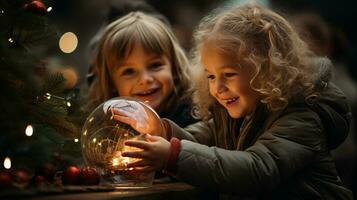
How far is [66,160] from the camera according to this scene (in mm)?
3035

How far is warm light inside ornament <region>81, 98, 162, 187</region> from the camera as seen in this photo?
103 inches

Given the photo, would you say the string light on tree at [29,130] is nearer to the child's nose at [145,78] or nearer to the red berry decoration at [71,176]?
the red berry decoration at [71,176]

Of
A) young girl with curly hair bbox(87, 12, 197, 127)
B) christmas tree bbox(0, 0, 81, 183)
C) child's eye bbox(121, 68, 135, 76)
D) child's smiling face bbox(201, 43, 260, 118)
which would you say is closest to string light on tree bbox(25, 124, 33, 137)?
christmas tree bbox(0, 0, 81, 183)

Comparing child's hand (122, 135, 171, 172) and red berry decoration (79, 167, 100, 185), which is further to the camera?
red berry decoration (79, 167, 100, 185)

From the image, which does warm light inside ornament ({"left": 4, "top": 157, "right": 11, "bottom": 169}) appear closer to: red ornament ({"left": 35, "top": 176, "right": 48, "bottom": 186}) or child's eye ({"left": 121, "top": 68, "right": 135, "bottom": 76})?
red ornament ({"left": 35, "top": 176, "right": 48, "bottom": 186})

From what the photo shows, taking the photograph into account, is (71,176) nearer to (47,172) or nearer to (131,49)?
(47,172)

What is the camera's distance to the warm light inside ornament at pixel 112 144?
2.62 m

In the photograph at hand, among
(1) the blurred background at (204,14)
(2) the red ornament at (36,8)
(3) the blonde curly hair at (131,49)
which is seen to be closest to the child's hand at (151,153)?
(2) the red ornament at (36,8)

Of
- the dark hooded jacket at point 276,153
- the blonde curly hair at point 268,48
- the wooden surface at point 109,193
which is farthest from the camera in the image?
the blonde curly hair at point 268,48

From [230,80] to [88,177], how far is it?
2.38ft

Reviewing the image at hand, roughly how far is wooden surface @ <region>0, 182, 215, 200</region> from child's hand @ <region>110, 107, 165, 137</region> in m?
0.23

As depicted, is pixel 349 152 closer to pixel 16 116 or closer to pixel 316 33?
pixel 316 33

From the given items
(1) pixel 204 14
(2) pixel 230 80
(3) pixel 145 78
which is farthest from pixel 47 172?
(1) pixel 204 14

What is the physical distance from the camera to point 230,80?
2828 mm
